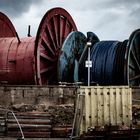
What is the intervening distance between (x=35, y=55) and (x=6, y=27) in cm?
635

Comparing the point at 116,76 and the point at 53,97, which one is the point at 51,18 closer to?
the point at 116,76

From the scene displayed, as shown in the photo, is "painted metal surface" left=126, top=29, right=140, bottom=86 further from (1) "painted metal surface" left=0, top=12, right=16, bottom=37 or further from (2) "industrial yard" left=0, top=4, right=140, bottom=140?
(1) "painted metal surface" left=0, top=12, right=16, bottom=37

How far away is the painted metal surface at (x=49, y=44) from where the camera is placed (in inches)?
961

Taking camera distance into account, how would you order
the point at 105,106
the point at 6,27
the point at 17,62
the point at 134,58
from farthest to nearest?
the point at 6,27, the point at 134,58, the point at 17,62, the point at 105,106

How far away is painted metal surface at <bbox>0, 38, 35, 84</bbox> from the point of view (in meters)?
24.0

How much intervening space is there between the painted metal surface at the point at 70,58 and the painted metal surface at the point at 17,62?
172 centimetres

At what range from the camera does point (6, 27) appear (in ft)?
96.0

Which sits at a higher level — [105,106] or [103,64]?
[103,64]

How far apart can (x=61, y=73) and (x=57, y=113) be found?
788cm

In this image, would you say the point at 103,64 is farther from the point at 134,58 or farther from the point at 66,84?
the point at 66,84

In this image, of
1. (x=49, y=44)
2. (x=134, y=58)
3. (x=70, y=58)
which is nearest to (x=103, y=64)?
(x=134, y=58)

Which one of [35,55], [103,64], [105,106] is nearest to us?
[105,106]

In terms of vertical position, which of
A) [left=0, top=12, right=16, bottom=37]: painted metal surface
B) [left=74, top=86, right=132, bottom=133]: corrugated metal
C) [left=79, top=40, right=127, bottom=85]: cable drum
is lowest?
[left=74, top=86, right=132, bottom=133]: corrugated metal

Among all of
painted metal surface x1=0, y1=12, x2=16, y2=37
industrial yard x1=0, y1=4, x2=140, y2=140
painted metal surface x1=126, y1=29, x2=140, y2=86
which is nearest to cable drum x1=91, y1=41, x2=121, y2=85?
industrial yard x1=0, y1=4, x2=140, y2=140
